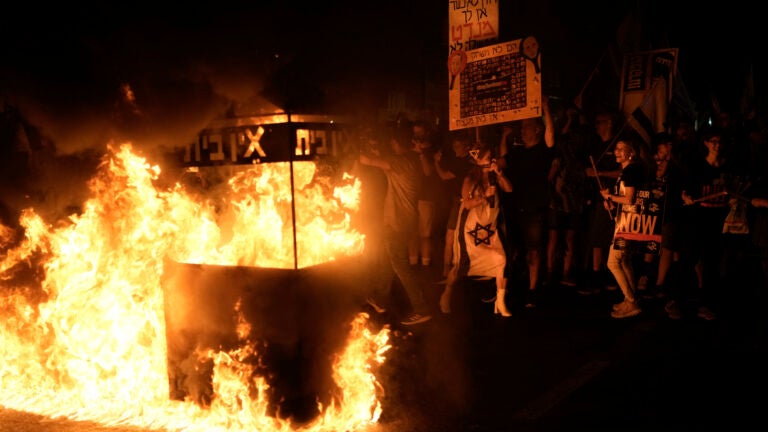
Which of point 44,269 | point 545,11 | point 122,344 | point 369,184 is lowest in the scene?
point 122,344

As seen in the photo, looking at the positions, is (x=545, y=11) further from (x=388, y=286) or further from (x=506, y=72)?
(x=388, y=286)

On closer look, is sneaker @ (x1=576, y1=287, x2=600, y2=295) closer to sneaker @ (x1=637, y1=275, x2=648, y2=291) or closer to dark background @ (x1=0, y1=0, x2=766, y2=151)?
sneaker @ (x1=637, y1=275, x2=648, y2=291)

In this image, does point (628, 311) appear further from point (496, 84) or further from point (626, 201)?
point (496, 84)

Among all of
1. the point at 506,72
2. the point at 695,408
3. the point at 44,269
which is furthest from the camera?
the point at 506,72

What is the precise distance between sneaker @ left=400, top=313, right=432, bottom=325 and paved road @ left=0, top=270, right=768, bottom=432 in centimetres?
12

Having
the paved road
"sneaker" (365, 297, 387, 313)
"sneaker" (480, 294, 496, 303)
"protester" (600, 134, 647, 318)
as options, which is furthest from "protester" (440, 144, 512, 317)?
"protester" (600, 134, 647, 318)

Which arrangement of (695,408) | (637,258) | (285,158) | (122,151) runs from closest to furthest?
1. (285,158)
2. (695,408)
3. (122,151)
4. (637,258)

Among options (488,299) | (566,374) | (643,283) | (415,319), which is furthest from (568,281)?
(566,374)

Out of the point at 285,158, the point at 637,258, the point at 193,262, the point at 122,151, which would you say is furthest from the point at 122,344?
the point at 637,258

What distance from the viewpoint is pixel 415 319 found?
7703 mm

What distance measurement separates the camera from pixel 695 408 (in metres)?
5.03

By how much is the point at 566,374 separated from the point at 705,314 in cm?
289

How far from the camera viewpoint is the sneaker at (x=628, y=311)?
309 inches

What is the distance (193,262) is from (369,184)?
8.65ft
